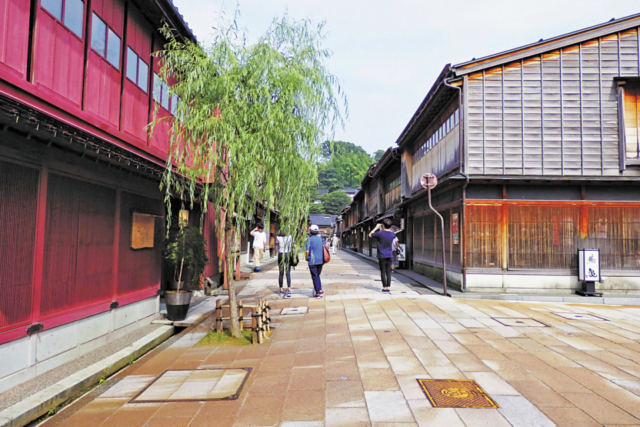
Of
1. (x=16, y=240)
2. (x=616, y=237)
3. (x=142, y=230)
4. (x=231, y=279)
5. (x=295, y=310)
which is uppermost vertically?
(x=616, y=237)

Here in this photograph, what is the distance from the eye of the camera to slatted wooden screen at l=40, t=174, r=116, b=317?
222 inches

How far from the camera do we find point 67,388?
4852 mm

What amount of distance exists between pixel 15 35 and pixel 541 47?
519 inches

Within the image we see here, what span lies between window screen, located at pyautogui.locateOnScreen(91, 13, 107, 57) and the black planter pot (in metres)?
4.81

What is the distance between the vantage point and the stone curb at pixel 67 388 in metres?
4.11

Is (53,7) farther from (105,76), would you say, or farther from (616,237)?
(616,237)

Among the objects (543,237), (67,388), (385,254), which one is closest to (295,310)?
(385,254)

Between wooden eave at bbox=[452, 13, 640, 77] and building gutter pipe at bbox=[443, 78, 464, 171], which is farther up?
wooden eave at bbox=[452, 13, 640, 77]

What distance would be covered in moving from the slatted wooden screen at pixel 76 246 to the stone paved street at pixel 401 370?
1397mm

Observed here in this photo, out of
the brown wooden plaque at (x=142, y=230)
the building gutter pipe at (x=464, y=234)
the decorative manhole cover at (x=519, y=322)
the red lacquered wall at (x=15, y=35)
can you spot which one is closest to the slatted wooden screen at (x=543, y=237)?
the building gutter pipe at (x=464, y=234)

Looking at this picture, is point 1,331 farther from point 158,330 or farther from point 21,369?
point 158,330

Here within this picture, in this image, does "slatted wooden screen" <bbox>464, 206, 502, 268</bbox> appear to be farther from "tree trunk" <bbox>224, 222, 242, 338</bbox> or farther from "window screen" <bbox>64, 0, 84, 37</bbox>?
"window screen" <bbox>64, 0, 84, 37</bbox>

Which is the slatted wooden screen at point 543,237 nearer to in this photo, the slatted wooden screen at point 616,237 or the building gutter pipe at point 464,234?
the slatted wooden screen at point 616,237

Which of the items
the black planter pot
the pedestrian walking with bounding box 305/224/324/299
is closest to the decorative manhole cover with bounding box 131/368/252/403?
the black planter pot
